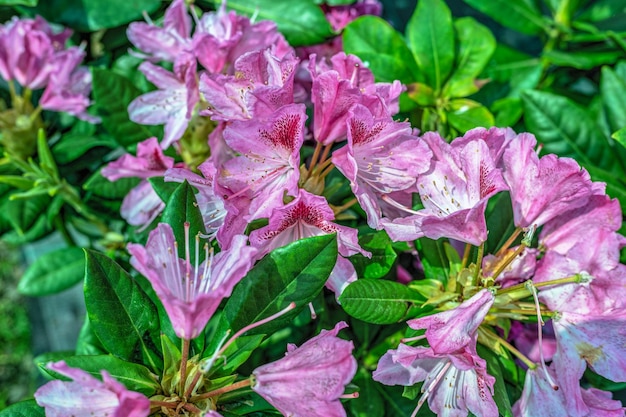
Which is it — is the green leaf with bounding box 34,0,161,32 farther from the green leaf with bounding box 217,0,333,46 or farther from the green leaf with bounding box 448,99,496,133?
the green leaf with bounding box 448,99,496,133

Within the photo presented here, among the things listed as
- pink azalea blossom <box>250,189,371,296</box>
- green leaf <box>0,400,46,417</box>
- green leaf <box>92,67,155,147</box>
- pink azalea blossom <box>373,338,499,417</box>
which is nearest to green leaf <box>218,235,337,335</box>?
pink azalea blossom <box>250,189,371,296</box>

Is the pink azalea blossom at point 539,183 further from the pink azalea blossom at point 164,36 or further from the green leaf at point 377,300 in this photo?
the pink azalea blossom at point 164,36

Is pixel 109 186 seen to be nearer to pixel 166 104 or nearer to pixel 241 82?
pixel 166 104

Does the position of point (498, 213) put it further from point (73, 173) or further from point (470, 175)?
point (73, 173)

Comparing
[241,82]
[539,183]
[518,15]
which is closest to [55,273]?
[241,82]

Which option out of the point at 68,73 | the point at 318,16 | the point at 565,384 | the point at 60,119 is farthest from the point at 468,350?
the point at 60,119

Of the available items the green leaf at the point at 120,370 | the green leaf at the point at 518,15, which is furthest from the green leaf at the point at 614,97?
the green leaf at the point at 120,370
